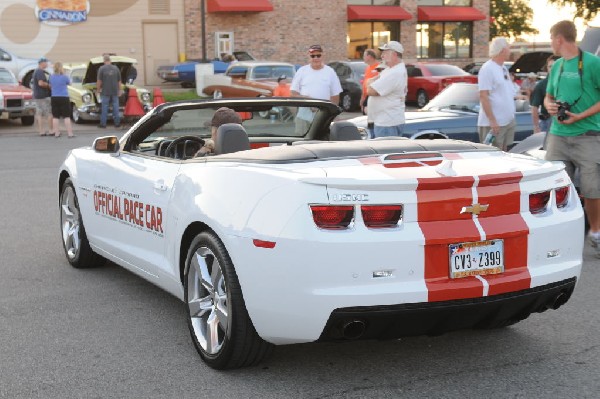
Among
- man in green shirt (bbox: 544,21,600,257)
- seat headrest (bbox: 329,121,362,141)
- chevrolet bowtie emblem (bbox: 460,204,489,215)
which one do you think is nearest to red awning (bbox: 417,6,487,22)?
man in green shirt (bbox: 544,21,600,257)

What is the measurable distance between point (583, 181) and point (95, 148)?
3.92m

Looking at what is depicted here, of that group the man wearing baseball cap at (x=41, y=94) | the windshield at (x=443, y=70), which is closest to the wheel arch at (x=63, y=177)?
the man wearing baseball cap at (x=41, y=94)

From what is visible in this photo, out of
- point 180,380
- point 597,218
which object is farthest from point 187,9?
point 180,380

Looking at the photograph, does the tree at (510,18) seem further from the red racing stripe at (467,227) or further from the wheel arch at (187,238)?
the red racing stripe at (467,227)

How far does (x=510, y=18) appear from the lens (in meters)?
72.9

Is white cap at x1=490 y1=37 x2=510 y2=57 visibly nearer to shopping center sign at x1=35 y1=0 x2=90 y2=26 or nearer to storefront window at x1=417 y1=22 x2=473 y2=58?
shopping center sign at x1=35 y1=0 x2=90 y2=26

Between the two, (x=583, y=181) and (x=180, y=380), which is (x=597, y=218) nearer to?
(x=583, y=181)

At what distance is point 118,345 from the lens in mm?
5113

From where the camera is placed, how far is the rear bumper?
13.3 feet

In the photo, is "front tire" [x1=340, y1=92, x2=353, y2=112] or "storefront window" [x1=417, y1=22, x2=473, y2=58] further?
"storefront window" [x1=417, y1=22, x2=473, y2=58]

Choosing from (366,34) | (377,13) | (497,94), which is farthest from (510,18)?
(497,94)

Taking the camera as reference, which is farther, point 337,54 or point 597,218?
point 337,54

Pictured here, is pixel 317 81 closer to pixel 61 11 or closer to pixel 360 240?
pixel 360 240

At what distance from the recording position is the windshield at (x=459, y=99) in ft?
42.3
